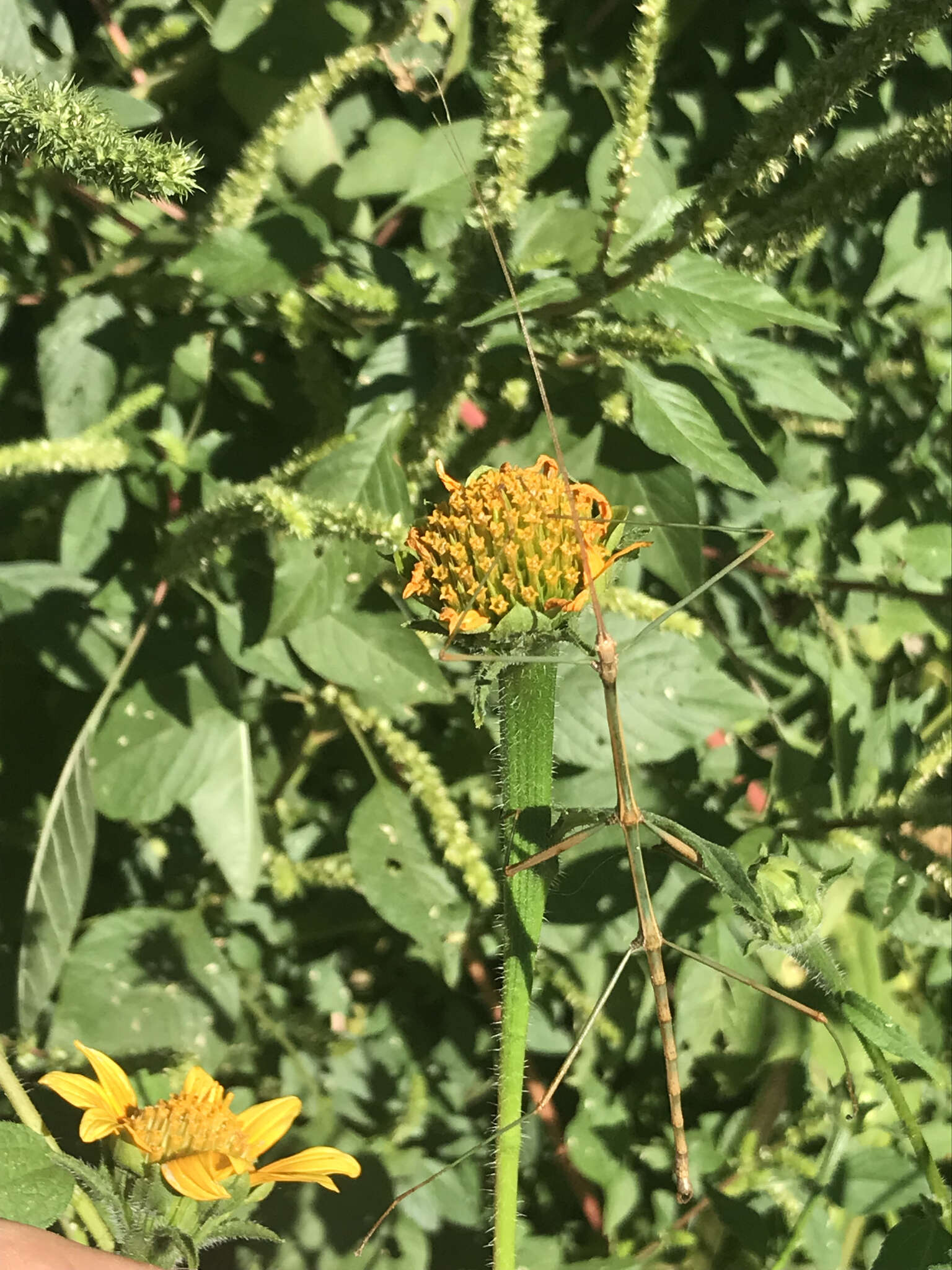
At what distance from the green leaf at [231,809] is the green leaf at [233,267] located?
1.16 feet

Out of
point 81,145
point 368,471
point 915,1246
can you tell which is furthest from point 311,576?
point 915,1246

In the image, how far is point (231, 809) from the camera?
30.3 inches

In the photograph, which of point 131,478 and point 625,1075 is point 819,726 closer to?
point 625,1075

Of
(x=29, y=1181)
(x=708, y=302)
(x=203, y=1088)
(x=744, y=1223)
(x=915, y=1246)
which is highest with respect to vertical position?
(x=708, y=302)

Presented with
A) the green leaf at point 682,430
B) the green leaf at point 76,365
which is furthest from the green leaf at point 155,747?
the green leaf at point 682,430

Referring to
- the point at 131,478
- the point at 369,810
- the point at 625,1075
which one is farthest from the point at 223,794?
the point at 625,1075

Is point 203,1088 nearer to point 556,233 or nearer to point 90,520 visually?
point 90,520

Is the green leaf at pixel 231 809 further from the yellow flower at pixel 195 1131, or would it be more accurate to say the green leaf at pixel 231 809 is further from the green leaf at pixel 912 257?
the green leaf at pixel 912 257

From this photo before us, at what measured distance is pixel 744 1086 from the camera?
0.89 metres

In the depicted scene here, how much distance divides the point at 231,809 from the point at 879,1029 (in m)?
0.50

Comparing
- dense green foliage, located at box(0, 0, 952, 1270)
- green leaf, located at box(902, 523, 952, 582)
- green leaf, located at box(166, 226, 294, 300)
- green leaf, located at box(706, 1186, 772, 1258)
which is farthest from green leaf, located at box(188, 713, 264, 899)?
green leaf, located at box(902, 523, 952, 582)

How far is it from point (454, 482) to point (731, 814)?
500 mm

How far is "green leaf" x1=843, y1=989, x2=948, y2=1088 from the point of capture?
47 cm

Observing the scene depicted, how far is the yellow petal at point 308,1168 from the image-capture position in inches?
19.3
